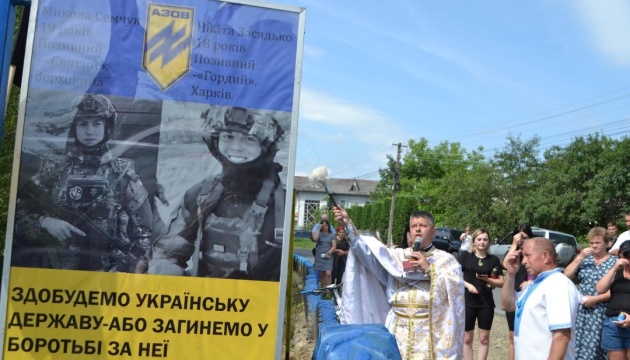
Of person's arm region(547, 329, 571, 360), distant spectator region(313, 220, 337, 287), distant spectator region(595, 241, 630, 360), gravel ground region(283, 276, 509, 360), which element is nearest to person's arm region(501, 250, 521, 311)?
person's arm region(547, 329, 571, 360)

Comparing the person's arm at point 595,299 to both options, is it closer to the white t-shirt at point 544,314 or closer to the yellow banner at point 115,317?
the white t-shirt at point 544,314

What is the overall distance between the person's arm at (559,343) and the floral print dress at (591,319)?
11.0 feet

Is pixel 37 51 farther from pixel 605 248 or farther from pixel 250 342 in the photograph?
pixel 605 248

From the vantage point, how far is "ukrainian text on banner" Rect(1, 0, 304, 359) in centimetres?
360

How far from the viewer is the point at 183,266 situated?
12.1ft

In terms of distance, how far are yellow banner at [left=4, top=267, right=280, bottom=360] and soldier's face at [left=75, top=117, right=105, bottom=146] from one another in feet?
2.21

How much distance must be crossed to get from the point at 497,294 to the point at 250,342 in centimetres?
1739

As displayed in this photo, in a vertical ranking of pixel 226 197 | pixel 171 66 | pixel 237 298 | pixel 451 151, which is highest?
pixel 451 151

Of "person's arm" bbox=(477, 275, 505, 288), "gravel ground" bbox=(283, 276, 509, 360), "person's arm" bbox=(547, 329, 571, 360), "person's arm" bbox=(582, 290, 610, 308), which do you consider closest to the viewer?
"person's arm" bbox=(547, 329, 571, 360)

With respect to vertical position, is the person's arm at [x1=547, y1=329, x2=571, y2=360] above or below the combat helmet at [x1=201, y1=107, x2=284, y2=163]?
below

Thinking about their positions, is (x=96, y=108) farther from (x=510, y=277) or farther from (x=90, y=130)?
(x=510, y=277)

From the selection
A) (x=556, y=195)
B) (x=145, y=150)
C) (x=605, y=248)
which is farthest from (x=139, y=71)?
(x=556, y=195)

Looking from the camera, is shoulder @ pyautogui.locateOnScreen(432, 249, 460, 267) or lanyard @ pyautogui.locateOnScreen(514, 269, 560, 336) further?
shoulder @ pyautogui.locateOnScreen(432, 249, 460, 267)

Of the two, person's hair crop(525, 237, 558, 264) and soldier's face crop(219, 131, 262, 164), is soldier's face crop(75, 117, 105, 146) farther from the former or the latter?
person's hair crop(525, 237, 558, 264)
